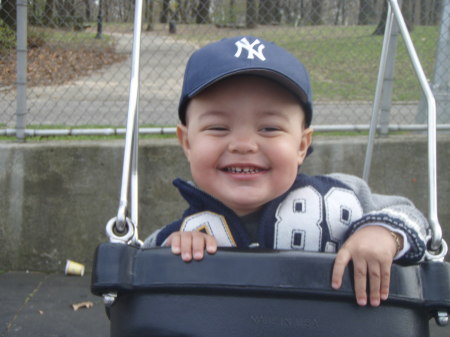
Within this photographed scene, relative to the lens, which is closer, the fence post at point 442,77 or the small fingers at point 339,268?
the small fingers at point 339,268

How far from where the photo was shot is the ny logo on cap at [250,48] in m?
1.33

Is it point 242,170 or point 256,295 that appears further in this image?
point 242,170

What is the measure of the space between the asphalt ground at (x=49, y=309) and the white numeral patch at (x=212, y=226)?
4.91ft

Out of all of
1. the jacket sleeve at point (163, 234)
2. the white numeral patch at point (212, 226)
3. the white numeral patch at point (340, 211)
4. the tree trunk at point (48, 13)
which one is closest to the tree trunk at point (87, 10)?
the tree trunk at point (48, 13)

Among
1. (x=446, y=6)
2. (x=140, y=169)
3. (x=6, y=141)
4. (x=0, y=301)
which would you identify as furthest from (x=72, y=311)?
(x=446, y=6)

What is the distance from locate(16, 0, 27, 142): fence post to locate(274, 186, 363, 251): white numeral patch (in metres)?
2.31

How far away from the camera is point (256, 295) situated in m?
1.14

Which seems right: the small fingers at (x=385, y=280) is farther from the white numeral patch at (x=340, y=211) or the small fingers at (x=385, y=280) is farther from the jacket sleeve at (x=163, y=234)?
the jacket sleeve at (x=163, y=234)

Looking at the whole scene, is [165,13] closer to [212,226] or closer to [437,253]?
[212,226]

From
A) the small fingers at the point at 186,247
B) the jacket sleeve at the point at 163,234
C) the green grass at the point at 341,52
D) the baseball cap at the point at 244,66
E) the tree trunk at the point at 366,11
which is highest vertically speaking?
the tree trunk at the point at 366,11

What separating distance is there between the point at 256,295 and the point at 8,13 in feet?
9.34

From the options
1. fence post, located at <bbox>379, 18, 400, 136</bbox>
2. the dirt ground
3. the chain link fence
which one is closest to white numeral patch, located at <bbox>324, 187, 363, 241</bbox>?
fence post, located at <bbox>379, 18, 400, 136</bbox>

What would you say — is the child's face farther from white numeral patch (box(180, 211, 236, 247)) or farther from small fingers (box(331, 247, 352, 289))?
small fingers (box(331, 247, 352, 289))

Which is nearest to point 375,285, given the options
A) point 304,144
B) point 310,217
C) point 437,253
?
point 437,253
